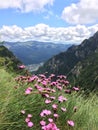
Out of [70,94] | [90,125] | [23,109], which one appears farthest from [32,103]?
[70,94]

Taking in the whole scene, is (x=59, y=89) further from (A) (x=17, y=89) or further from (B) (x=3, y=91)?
(B) (x=3, y=91)

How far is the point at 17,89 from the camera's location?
711 centimetres

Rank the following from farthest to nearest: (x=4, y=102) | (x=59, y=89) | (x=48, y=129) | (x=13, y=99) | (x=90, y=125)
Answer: (x=59, y=89)
(x=90, y=125)
(x=13, y=99)
(x=4, y=102)
(x=48, y=129)

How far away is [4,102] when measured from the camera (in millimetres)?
5949

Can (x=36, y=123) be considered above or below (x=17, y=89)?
below

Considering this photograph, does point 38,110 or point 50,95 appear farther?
point 50,95

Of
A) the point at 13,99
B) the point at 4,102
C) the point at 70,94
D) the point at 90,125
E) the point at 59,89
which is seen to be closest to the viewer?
the point at 4,102

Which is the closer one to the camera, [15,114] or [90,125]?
[15,114]

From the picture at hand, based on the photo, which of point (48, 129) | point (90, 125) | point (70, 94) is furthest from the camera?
point (70, 94)

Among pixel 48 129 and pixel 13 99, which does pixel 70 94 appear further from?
pixel 48 129

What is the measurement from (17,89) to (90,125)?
1611mm

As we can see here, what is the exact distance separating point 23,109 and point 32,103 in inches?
14.5

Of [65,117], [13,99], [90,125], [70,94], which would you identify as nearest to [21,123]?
[13,99]

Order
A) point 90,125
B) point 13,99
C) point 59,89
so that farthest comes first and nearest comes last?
point 59,89
point 90,125
point 13,99
